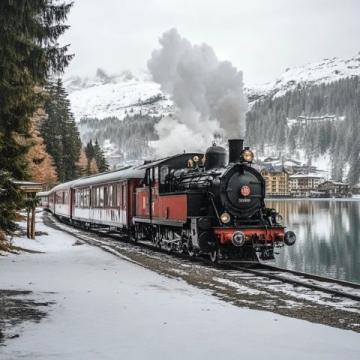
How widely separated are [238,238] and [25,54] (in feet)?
28.6

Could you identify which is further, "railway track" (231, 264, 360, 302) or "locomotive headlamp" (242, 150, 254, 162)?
"locomotive headlamp" (242, 150, 254, 162)

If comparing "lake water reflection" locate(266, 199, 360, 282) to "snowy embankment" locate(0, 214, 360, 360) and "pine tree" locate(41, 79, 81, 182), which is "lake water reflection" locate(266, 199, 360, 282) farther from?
"pine tree" locate(41, 79, 81, 182)

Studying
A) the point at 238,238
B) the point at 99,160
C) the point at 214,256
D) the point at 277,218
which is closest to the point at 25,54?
the point at 238,238

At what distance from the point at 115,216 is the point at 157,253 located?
767 cm

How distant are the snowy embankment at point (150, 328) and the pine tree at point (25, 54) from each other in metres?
3.95

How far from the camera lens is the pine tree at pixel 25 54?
10.1m

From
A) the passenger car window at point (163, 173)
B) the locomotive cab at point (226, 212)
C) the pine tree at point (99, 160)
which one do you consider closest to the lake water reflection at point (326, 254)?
the locomotive cab at point (226, 212)

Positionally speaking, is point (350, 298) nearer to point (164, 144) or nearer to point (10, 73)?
point (10, 73)

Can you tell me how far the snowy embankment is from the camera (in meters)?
6.50

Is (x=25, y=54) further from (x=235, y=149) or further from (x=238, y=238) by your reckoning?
(x=235, y=149)

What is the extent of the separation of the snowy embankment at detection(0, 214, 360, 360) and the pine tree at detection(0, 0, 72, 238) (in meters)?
3.95

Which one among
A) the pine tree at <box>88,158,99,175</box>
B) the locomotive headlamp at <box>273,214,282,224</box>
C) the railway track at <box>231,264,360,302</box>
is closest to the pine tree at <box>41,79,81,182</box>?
the pine tree at <box>88,158,99,175</box>

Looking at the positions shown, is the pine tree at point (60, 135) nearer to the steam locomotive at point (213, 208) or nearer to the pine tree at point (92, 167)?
the pine tree at point (92, 167)

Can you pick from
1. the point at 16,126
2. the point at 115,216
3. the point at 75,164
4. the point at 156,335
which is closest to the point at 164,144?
the point at 115,216
